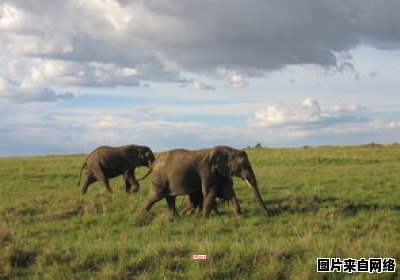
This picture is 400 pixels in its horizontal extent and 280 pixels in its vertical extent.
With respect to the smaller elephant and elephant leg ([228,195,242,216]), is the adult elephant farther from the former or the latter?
elephant leg ([228,195,242,216])

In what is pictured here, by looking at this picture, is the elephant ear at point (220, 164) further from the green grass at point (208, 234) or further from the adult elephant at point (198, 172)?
the green grass at point (208, 234)

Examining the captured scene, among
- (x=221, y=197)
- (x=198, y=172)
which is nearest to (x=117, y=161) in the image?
(x=198, y=172)

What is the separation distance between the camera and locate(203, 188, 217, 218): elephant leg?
53.5ft

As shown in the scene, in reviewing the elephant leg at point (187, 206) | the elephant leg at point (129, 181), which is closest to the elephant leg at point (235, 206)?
the elephant leg at point (187, 206)

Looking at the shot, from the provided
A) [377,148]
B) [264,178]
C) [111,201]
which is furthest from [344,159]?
[111,201]

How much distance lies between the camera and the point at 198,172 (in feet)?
56.3

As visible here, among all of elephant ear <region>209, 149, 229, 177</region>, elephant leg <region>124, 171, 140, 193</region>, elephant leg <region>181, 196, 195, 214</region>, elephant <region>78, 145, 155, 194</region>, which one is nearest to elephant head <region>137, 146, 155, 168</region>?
elephant <region>78, 145, 155, 194</region>

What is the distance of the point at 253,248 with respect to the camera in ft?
36.4

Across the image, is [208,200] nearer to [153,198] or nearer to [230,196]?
[230,196]

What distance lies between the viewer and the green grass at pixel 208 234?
10.6 m

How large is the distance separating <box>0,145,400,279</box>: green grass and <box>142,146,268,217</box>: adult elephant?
59 cm

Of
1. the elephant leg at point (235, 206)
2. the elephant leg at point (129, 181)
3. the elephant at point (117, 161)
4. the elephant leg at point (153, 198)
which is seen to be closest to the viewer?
the elephant leg at point (235, 206)

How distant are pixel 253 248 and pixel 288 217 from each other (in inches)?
201

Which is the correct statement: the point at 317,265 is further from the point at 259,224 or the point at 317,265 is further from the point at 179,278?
the point at 259,224
